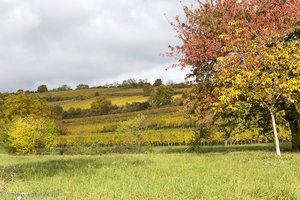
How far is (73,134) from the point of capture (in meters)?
95.2

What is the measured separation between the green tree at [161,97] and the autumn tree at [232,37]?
276 feet

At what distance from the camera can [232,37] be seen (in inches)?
838

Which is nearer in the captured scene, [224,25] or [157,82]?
[224,25]

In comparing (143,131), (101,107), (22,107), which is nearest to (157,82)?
(101,107)

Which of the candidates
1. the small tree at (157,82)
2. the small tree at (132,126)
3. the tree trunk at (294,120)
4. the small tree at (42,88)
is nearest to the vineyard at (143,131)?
the small tree at (132,126)

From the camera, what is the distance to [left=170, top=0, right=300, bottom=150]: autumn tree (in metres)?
20.0

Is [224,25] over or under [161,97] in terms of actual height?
over

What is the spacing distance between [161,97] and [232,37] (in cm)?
8996

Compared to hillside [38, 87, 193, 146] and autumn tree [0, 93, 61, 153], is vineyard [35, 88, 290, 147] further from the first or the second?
autumn tree [0, 93, 61, 153]

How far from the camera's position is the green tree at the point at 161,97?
10944 cm

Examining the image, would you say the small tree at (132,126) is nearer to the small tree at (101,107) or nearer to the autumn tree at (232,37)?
the autumn tree at (232,37)

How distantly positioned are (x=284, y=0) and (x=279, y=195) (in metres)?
18.3

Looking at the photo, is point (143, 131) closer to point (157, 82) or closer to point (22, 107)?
point (22, 107)

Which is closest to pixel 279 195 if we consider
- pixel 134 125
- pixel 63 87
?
pixel 134 125
